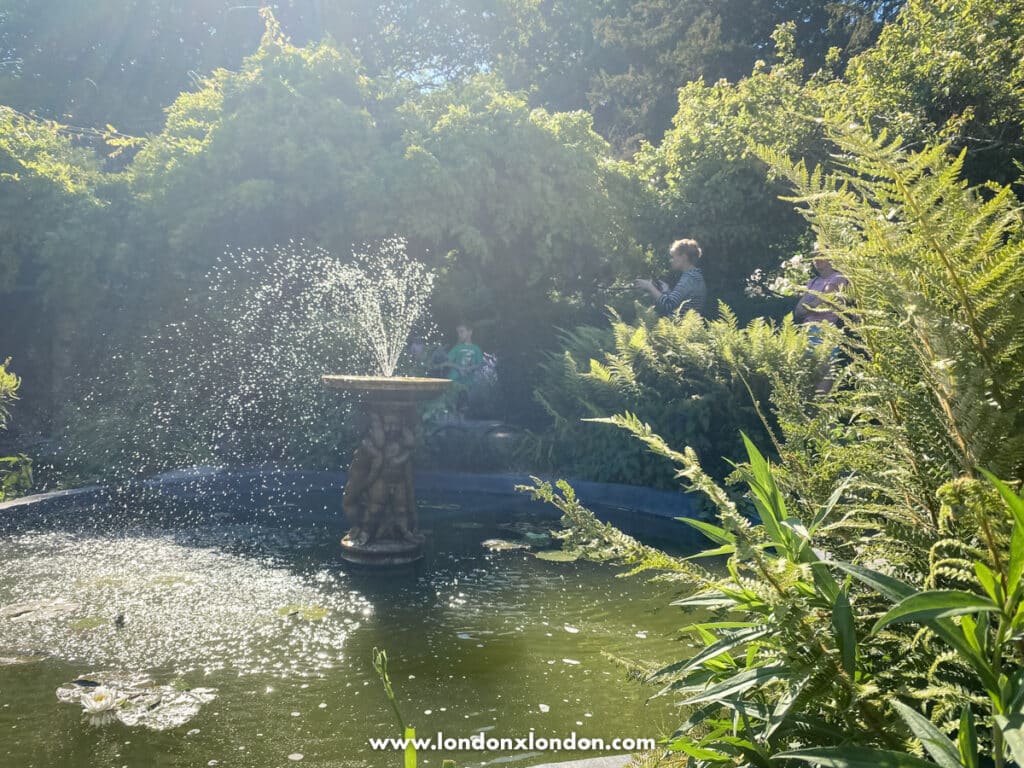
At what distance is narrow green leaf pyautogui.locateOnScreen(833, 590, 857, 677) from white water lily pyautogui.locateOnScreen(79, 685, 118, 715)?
311 cm

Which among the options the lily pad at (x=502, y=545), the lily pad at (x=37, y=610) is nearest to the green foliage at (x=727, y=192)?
the lily pad at (x=502, y=545)

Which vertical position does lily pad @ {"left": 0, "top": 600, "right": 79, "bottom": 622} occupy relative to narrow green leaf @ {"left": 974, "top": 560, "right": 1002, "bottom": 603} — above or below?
below

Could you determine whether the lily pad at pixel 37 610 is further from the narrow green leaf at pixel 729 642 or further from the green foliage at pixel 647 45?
the green foliage at pixel 647 45

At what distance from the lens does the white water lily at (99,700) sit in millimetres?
3453

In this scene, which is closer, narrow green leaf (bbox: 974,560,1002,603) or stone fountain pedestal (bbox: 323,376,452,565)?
narrow green leaf (bbox: 974,560,1002,603)

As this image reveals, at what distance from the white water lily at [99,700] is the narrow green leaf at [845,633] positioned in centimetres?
311

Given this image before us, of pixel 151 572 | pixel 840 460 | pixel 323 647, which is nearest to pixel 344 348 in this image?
pixel 151 572

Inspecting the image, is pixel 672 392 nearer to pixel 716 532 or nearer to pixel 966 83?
pixel 966 83

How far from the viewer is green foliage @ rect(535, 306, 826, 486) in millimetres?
7680

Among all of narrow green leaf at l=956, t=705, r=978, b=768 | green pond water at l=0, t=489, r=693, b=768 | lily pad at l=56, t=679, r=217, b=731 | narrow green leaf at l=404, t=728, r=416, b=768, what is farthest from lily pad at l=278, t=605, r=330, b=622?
narrow green leaf at l=956, t=705, r=978, b=768

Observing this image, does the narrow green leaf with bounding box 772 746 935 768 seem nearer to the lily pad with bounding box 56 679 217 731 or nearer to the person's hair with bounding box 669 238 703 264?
the lily pad with bounding box 56 679 217 731

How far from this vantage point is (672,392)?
843 cm

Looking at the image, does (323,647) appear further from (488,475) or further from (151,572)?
(488,475)

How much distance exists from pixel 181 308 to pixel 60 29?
57.6ft
